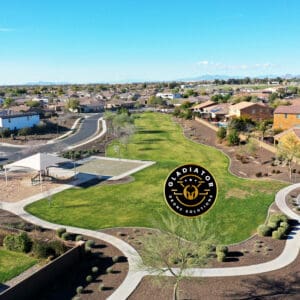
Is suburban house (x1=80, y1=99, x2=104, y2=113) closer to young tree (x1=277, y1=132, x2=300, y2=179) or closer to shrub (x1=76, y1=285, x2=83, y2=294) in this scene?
young tree (x1=277, y1=132, x2=300, y2=179)

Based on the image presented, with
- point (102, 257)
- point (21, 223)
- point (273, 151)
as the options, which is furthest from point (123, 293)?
point (273, 151)

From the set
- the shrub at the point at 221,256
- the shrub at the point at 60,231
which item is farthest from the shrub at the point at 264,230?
the shrub at the point at 60,231

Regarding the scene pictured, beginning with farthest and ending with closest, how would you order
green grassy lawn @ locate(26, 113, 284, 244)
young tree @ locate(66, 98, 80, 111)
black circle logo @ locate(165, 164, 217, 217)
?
1. young tree @ locate(66, 98, 80, 111)
2. green grassy lawn @ locate(26, 113, 284, 244)
3. black circle logo @ locate(165, 164, 217, 217)

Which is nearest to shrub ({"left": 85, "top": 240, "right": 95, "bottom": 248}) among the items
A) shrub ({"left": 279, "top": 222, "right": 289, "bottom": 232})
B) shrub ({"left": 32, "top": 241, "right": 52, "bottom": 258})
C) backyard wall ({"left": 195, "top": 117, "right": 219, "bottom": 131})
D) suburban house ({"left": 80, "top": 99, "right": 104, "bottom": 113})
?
shrub ({"left": 32, "top": 241, "right": 52, "bottom": 258})

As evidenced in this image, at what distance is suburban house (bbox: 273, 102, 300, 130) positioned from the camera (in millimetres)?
72194

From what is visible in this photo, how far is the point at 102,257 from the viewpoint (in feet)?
85.5

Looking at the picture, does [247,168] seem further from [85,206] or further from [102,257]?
[102,257]

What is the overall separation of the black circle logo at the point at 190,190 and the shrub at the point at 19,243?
14.1 metres

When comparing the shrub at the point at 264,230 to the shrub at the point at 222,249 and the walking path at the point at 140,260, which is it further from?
the shrub at the point at 222,249

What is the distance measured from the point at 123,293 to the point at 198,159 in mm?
38538

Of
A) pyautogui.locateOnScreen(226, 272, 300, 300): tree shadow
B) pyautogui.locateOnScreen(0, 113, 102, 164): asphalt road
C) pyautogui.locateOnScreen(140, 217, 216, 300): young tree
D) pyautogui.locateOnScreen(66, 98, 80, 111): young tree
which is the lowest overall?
pyautogui.locateOnScreen(226, 272, 300, 300): tree shadow

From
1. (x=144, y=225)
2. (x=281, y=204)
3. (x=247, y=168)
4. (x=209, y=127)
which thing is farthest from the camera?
(x=209, y=127)

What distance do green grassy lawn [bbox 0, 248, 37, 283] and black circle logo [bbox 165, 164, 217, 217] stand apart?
494 inches

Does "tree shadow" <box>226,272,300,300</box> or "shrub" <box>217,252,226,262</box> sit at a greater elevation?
"shrub" <box>217,252,226,262</box>
